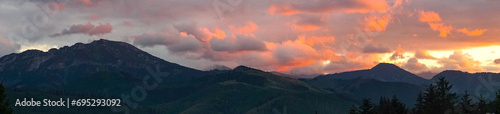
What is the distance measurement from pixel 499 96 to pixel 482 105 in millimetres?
26808

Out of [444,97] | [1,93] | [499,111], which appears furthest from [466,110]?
[1,93]

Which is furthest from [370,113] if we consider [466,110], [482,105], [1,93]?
[1,93]

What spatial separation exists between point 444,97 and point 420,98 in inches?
Answer: 206

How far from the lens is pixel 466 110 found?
10031 cm

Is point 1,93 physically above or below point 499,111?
above

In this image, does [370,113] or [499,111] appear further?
[370,113]

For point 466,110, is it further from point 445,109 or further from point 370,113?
point 370,113

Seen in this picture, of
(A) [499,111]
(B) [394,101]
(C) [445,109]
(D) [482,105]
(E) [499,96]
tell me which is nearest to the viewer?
(A) [499,111]

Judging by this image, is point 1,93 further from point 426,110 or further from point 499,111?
point 426,110

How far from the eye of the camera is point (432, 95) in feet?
343

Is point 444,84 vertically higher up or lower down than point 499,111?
higher up

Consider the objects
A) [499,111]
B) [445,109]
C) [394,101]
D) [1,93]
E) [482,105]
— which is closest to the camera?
[1,93]

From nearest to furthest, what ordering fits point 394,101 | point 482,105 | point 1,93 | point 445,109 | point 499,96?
point 1,93, point 499,96, point 394,101, point 445,109, point 482,105

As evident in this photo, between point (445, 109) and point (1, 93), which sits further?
point (445, 109)
